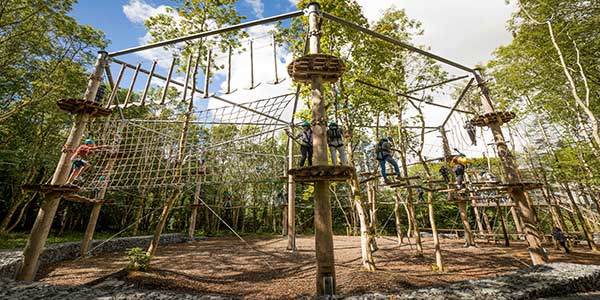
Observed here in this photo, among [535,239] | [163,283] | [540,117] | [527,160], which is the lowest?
[163,283]

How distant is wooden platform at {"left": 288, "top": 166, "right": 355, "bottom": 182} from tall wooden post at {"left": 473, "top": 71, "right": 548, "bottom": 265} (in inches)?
192

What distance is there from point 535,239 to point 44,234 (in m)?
10.7

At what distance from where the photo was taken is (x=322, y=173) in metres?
3.65

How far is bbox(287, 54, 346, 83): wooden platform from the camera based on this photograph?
13.7ft

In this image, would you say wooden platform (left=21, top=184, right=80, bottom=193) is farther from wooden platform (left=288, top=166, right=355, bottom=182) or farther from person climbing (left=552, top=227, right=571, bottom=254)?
person climbing (left=552, top=227, right=571, bottom=254)

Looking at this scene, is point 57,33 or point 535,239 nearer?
point 535,239

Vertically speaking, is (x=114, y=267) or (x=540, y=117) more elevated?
(x=540, y=117)

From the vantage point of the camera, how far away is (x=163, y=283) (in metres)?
5.86

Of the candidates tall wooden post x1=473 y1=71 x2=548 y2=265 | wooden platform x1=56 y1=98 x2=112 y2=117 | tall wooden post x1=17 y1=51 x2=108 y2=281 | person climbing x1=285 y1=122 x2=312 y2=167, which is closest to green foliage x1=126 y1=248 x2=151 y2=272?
tall wooden post x1=17 y1=51 x2=108 y2=281

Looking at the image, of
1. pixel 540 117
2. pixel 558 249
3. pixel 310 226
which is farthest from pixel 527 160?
pixel 310 226

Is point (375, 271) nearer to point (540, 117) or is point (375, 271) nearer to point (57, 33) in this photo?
point (57, 33)

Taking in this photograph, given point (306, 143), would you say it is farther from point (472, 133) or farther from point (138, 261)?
point (472, 133)

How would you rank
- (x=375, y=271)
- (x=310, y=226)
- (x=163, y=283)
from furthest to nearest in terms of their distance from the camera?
(x=310, y=226) < (x=375, y=271) < (x=163, y=283)

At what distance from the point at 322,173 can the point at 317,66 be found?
6.08ft
